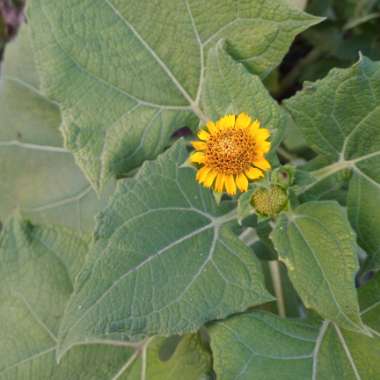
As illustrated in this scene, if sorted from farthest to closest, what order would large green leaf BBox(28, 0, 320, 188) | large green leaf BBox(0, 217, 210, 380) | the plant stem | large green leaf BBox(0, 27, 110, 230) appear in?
1. large green leaf BBox(0, 27, 110, 230)
2. the plant stem
3. large green leaf BBox(0, 217, 210, 380)
4. large green leaf BBox(28, 0, 320, 188)

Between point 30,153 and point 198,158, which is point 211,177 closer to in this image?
point 198,158

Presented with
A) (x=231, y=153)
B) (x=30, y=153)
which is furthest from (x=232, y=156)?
(x=30, y=153)

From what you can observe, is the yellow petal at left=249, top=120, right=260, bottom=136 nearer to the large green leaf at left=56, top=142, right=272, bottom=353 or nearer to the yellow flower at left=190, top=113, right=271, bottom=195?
the yellow flower at left=190, top=113, right=271, bottom=195

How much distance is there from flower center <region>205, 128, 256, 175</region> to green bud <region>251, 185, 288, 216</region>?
0.07m

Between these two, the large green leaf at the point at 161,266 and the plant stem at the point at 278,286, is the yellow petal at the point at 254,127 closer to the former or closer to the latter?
the large green leaf at the point at 161,266

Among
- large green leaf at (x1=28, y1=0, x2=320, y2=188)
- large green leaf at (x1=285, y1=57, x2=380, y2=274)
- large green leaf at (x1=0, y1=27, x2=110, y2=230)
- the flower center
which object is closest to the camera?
the flower center

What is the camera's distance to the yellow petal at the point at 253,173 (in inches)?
40.1

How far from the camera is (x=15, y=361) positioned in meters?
1.38

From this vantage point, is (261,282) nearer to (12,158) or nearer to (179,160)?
(179,160)

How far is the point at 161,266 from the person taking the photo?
113 centimetres

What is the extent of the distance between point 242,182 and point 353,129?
0.33 meters

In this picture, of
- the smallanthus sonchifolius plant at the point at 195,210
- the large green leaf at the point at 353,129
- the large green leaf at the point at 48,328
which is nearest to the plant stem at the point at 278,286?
the smallanthus sonchifolius plant at the point at 195,210

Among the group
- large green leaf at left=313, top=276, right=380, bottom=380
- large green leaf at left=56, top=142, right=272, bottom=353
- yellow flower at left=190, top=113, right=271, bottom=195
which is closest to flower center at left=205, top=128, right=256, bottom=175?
yellow flower at left=190, top=113, right=271, bottom=195

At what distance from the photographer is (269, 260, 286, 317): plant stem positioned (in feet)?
5.19
